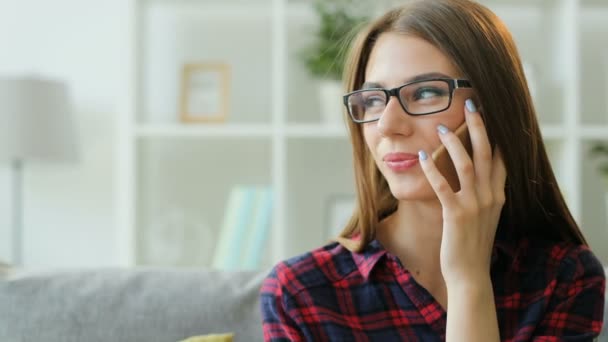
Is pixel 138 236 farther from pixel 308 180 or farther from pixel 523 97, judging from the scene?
pixel 523 97

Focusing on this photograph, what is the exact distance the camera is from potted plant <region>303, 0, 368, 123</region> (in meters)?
2.88

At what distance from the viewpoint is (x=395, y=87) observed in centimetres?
124

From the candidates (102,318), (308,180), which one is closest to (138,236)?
(308,180)

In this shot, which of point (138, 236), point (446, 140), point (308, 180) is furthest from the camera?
point (308, 180)

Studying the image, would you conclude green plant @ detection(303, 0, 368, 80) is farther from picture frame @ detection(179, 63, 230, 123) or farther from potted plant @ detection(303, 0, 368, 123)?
picture frame @ detection(179, 63, 230, 123)

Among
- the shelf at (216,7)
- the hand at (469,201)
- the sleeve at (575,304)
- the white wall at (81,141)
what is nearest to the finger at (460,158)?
the hand at (469,201)

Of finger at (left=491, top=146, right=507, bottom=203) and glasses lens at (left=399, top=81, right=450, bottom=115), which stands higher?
glasses lens at (left=399, top=81, right=450, bottom=115)

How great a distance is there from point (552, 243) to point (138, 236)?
1.87m

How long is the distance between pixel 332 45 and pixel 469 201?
1.76m

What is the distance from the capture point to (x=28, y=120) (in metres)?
2.97

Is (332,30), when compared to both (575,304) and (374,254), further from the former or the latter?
(575,304)

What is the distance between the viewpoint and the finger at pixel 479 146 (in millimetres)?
1211

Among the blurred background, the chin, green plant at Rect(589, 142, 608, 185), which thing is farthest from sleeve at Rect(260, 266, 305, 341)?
green plant at Rect(589, 142, 608, 185)

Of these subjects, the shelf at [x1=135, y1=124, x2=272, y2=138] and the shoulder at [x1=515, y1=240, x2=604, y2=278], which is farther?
the shelf at [x1=135, y1=124, x2=272, y2=138]
